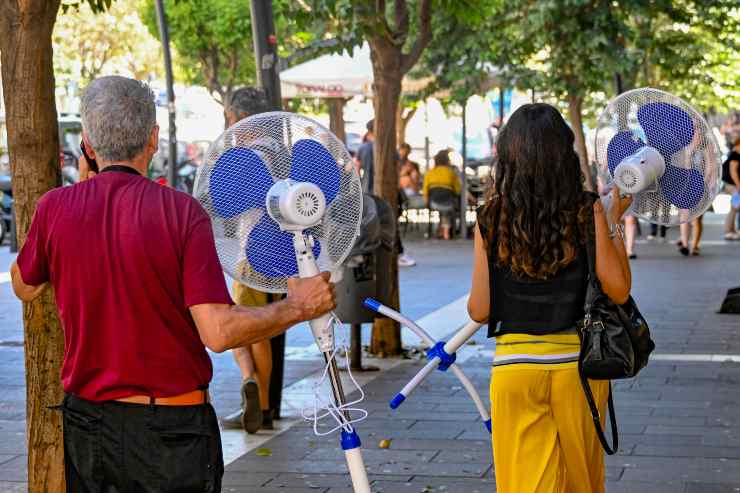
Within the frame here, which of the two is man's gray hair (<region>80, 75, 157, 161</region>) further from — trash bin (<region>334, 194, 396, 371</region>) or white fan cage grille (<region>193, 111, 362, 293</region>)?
trash bin (<region>334, 194, 396, 371</region>)

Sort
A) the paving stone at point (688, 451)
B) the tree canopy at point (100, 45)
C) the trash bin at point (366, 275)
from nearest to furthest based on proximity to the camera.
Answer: the paving stone at point (688, 451) → the trash bin at point (366, 275) → the tree canopy at point (100, 45)

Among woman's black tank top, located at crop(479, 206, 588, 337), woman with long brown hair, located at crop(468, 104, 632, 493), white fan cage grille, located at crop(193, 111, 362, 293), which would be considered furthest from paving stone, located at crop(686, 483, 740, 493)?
white fan cage grille, located at crop(193, 111, 362, 293)

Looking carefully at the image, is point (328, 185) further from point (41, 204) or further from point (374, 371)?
point (374, 371)

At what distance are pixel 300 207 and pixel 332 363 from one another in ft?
1.40

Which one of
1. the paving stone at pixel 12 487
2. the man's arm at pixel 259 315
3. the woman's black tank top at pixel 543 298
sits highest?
the man's arm at pixel 259 315

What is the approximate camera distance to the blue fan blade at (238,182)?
3.92m

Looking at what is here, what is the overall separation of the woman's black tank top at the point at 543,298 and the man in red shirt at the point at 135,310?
87 cm

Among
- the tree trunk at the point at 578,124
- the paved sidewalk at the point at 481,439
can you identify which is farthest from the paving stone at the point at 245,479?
the tree trunk at the point at 578,124

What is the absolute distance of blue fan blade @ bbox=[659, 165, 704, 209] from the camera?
501 cm

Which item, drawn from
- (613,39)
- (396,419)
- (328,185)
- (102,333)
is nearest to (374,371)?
(396,419)

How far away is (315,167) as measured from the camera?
4031mm

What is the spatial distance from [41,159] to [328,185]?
4.25 feet

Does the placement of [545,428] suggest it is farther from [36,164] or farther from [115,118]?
[36,164]

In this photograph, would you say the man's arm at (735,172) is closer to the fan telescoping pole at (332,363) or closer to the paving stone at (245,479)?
the paving stone at (245,479)
